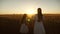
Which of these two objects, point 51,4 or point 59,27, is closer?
point 59,27

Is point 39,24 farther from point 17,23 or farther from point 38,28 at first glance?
point 17,23

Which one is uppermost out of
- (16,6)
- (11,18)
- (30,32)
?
(16,6)

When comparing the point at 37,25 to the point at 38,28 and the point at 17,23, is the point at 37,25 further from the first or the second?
the point at 17,23

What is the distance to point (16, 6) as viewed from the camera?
1.01m

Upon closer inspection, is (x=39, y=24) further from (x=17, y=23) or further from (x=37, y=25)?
(x=17, y=23)

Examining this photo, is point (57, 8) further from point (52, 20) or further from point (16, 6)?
point (16, 6)

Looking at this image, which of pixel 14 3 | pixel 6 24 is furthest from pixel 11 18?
pixel 14 3

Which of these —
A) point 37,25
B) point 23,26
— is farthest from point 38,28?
point 23,26

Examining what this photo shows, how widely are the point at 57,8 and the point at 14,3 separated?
0.46m

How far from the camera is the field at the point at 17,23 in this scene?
0.86 m

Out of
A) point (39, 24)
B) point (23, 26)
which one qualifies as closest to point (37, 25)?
point (39, 24)

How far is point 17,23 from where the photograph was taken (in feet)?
2.92

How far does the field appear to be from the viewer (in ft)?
2.83

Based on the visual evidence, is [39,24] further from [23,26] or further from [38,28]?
[23,26]
